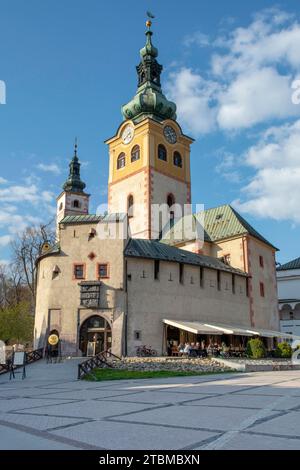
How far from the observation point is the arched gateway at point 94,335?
30891mm

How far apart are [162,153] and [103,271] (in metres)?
25.4

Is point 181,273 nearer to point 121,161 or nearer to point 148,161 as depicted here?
point 148,161

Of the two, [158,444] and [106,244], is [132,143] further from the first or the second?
[158,444]

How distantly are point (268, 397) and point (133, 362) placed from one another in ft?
43.7

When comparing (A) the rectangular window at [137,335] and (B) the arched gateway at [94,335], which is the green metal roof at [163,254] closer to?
(B) the arched gateway at [94,335]

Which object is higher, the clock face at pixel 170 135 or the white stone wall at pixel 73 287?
the clock face at pixel 170 135

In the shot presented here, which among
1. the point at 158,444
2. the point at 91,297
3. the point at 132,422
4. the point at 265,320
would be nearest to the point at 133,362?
the point at 91,297

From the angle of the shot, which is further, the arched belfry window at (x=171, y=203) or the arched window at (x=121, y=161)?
the arched window at (x=121, y=161)

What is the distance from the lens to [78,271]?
3244 centimetres

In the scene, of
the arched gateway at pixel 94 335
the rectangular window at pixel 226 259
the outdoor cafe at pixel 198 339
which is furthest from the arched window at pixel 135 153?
the arched gateway at pixel 94 335

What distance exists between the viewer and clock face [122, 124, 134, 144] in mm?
55344

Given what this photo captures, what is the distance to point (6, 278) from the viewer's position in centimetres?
5597

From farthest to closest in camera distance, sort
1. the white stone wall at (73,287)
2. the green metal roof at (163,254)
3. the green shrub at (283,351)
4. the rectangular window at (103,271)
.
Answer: the green shrub at (283,351) < the green metal roof at (163,254) < the rectangular window at (103,271) < the white stone wall at (73,287)

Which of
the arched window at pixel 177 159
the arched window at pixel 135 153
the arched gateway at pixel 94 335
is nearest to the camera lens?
the arched gateway at pixel 94 335
